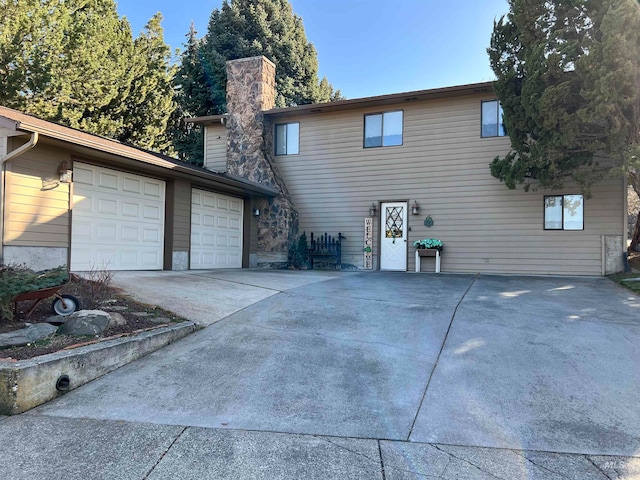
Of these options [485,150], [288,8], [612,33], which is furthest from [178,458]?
[288,8]

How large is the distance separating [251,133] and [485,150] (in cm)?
686

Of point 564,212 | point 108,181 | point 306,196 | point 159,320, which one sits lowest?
point 159,320

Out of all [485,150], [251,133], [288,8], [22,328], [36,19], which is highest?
[288,8]

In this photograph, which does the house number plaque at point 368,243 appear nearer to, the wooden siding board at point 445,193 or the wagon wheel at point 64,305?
the wooden siding board at point 445,193

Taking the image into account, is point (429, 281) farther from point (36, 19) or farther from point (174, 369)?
point (36, 19)

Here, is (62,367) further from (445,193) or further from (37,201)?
(445,193)

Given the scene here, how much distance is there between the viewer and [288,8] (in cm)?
2617

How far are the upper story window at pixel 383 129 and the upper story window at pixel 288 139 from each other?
2.22m

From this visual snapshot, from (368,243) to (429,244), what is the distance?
69.5 inches

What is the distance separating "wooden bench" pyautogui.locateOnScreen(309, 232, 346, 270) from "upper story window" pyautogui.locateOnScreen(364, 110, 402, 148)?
2.93 meters

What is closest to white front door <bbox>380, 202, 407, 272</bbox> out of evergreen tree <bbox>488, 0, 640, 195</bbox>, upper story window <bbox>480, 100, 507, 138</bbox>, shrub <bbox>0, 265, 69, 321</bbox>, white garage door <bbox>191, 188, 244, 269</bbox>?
upper story window <bbox>480, 100, 507, 138</bbox>

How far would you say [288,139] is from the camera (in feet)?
44.2

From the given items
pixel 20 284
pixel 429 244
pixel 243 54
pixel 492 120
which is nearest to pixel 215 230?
pixel 429 244

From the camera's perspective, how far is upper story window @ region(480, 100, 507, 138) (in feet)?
36.4
